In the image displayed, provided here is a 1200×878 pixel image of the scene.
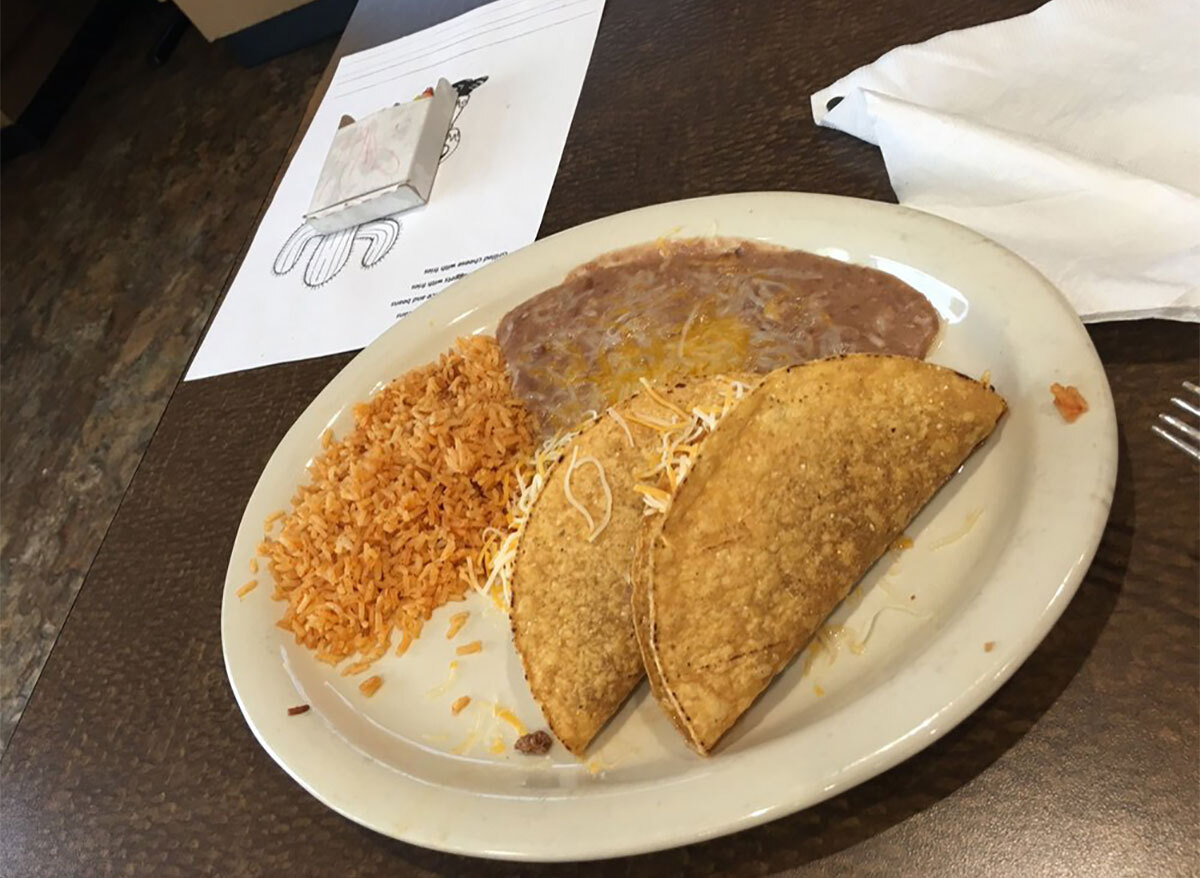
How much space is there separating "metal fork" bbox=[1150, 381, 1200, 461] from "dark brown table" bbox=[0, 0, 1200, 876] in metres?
0.02

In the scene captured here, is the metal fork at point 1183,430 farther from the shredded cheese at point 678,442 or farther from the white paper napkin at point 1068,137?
the shredded cheese at point 678,442

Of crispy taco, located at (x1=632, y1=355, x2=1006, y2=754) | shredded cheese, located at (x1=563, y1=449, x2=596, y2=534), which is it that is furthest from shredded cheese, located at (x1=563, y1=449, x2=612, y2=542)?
crispy taco, located at (x1=632, y1=355, x2=1006, y2=754)

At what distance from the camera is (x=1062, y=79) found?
4.18ft

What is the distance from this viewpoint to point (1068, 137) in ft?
3.99

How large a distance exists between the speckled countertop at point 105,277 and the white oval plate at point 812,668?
128cm

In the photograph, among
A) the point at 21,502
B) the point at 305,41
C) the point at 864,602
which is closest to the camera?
the point at 864,602

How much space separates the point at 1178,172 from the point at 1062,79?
263mm

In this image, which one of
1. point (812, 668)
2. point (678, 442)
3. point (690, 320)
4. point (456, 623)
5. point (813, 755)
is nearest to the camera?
point (813, 755)

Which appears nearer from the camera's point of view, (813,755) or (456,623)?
(813,755)

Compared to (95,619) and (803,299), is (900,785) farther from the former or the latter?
(95,619)

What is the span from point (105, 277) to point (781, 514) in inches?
127

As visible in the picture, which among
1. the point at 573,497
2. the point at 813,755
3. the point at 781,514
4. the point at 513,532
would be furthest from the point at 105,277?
the point at 813,755

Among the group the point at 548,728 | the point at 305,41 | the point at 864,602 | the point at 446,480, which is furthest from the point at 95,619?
the point at 305,41

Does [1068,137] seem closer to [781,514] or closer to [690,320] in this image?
[690,320]
